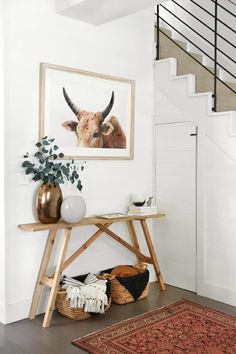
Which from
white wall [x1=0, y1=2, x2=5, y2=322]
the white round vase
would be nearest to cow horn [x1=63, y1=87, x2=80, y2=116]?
white wall [x1=0, y1=2, x2=5, y2=322]

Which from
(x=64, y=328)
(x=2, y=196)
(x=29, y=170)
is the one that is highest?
(x=29, y=170)

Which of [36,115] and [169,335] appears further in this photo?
[36,115]

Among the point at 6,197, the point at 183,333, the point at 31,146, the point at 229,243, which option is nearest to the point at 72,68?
the point at 31,146

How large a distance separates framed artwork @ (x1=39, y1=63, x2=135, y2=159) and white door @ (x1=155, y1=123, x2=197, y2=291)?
1.30 feet

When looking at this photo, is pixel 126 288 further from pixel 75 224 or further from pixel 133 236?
pixel 75 224

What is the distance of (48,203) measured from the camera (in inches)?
141

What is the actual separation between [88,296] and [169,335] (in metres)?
0.71

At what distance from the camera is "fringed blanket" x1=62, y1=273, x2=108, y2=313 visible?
3.57 meters

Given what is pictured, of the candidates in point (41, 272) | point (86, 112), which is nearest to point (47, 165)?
point (86, 112)

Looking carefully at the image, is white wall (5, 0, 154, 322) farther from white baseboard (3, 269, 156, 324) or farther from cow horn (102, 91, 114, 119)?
cow horn (102, 91, 114, 119)

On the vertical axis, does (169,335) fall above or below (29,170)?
below

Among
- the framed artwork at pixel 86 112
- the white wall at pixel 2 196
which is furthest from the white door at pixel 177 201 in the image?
the white wall at pixel 2 196

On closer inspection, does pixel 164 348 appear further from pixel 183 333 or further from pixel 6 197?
pixel 6 197

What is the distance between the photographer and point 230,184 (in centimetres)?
400
